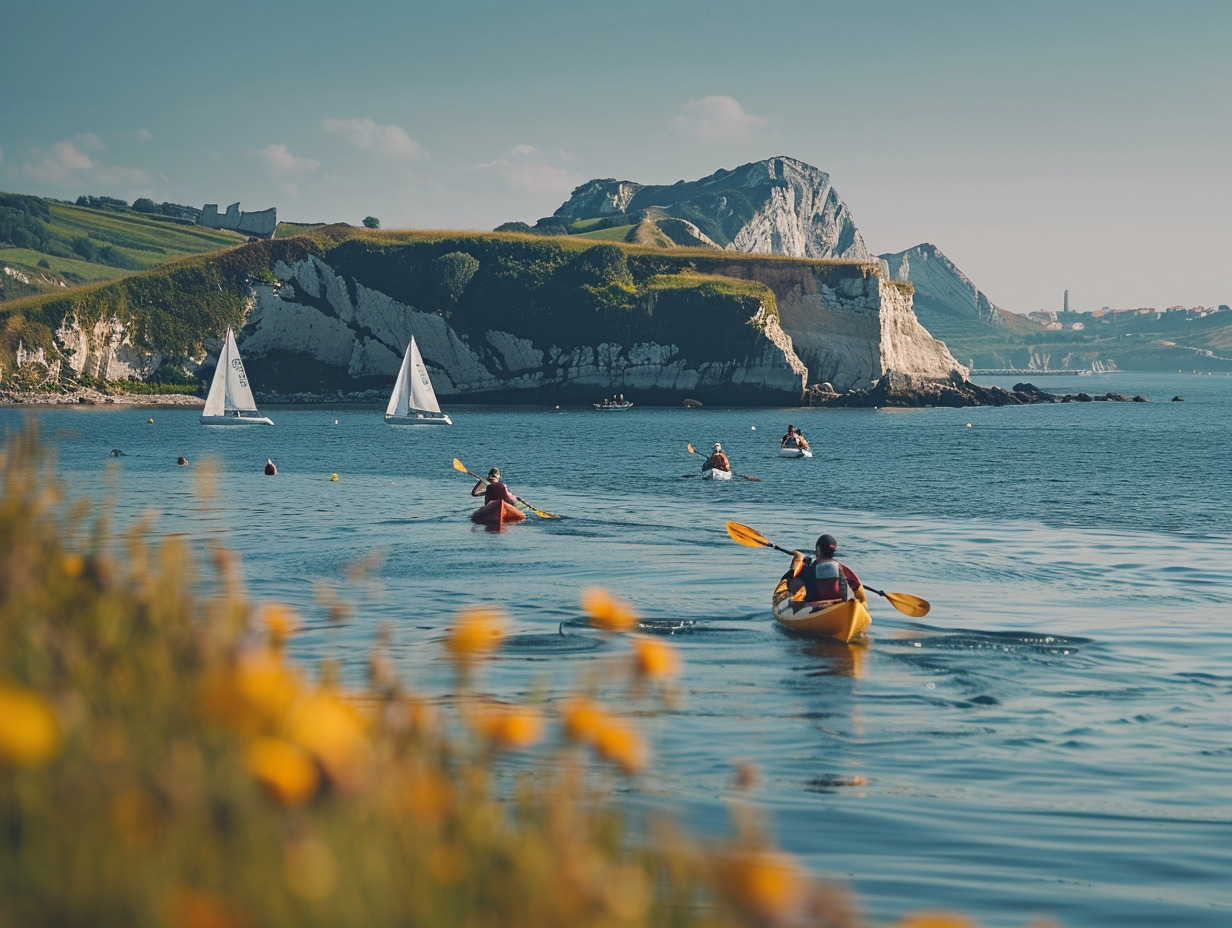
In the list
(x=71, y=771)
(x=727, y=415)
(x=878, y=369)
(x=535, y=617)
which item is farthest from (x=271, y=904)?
(x=878, y=369)

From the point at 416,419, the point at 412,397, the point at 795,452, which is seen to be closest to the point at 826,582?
the point at 795,452

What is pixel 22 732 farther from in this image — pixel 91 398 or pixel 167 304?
pixel 167 304

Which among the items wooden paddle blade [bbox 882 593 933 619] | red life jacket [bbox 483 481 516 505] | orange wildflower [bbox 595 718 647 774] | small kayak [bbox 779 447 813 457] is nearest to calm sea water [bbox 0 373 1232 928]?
wooden paddle blade [bbox 882 593 933 619]

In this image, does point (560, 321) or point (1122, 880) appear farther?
point (560, 321)

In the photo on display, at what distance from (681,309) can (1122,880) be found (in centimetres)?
14061

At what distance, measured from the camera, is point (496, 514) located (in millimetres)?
34562

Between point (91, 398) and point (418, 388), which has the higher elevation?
point (418, 388)

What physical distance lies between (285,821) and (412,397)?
307 ft

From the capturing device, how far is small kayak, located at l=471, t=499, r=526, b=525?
34562 mm

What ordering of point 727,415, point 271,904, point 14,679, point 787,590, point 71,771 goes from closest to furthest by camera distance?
point 271,904
point 71,771
point 14,679
point 787,590
point 727,415

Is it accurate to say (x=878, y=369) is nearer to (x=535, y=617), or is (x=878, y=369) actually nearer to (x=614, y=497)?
(x=614, y=497)

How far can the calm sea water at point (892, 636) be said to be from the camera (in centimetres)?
1012

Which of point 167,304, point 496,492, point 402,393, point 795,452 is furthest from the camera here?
point 167,304

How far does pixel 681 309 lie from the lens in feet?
486
